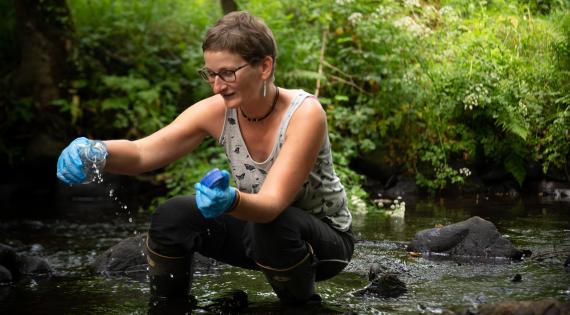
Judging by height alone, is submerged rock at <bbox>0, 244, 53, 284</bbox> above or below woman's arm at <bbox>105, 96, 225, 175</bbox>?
below

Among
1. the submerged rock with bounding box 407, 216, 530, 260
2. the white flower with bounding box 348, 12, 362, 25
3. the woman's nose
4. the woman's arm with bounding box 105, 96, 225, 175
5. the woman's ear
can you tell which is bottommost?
the submerged rock with bounding box 407, 216, 530, 260

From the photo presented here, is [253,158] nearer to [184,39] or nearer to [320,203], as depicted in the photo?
[320,203]

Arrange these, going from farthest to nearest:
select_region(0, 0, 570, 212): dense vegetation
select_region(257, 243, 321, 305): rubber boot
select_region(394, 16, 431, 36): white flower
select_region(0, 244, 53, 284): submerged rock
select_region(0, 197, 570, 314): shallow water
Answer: select_region(394, 16, 431, 36): white flower → select_region(0, 0, 570, 212): dense vegetation → select_region(0, 244, 53, 284): submerged rock → select_region(0, 197, 570, 314): shallow water → select_region(257, 243, 321, 305): rubber boot

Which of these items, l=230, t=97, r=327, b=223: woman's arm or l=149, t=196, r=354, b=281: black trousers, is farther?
l=149, t=196, r=354, b=281: black trousers

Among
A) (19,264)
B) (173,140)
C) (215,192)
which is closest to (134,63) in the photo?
(19,264)

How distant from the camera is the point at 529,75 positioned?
755cm

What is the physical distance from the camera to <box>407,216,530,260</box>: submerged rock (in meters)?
4.82

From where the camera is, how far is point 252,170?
3.40 meters

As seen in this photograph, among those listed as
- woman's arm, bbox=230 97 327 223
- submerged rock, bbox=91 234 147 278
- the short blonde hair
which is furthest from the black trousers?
submerged rock, bbox=91 234 147 278

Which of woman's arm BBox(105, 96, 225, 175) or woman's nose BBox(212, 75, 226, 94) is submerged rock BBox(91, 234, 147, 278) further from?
woman's nose BBox(212, 75, 226, 94)

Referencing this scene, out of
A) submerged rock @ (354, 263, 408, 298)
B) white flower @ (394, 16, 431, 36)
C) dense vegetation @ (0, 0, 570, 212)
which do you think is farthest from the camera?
white flower @ (394, 16, 431, 36)

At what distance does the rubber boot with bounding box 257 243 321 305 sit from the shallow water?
Answer: 0.23 ft

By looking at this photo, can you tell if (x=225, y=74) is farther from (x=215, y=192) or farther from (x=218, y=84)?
(x=215, y=192)

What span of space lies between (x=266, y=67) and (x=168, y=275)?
1.08 metres
